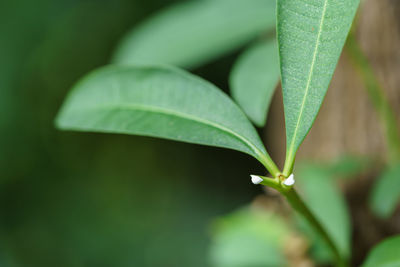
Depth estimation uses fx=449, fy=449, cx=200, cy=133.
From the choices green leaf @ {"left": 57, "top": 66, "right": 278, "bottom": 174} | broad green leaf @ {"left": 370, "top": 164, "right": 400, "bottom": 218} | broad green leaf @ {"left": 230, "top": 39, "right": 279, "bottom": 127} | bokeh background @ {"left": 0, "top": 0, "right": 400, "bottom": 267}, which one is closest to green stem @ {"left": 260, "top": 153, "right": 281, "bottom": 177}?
green leaf @ {"left": 57, "top": 66, "right": 278, "bottom": 174}

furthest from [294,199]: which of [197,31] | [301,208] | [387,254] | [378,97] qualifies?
[197,31]

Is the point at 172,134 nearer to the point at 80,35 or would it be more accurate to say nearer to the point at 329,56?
the point at 329,56

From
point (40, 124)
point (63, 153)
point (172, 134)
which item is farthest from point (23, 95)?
point (172, 134)

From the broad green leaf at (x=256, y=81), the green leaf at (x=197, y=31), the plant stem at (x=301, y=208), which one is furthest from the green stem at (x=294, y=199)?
the green leaf at (x=197, y=31)

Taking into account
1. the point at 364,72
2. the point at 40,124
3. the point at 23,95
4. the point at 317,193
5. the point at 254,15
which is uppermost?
the point at 254,15

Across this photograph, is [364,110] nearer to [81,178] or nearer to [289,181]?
[289,181]

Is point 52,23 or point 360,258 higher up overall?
point 52,23
